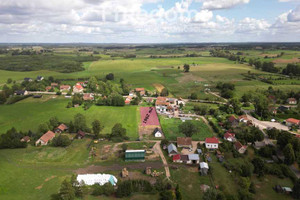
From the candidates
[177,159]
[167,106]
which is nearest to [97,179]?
[177,159]

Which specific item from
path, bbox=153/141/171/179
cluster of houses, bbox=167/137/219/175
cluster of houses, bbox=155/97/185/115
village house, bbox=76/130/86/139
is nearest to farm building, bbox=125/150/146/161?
path, bbox=153/141/171/179

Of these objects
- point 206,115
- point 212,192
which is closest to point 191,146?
point 212,192

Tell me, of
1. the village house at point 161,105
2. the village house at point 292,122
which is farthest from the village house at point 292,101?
the village house at point 161,105

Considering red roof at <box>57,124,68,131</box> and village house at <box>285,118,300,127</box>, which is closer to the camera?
red roof at <box>57,124,68,131</box>

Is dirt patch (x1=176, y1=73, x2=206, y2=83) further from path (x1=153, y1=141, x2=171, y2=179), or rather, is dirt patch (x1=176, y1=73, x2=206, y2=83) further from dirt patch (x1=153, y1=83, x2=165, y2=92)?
path (x1=153, y1=141, x2=171, y2=179)

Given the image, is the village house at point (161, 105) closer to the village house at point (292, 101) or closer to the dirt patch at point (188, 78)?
the dirt patch at point (188, 78)

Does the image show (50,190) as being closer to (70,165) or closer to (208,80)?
(70,165)
